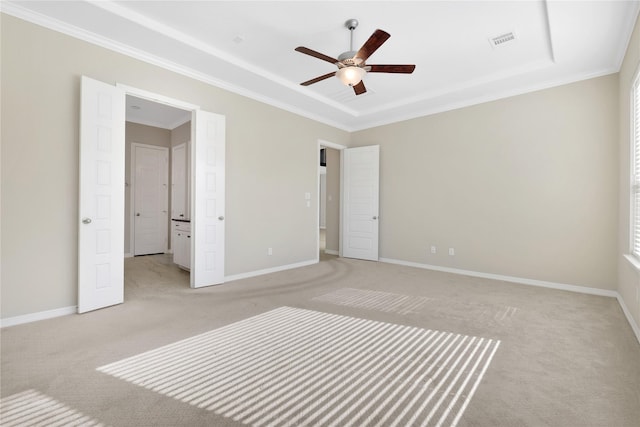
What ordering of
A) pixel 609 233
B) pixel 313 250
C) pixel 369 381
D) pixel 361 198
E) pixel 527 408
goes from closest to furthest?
1. pixel 527 408
2. pixel 369 381
3. pixel 609 233
4. pixel 313 250
5. pixel 361 198

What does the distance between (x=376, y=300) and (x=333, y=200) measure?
363cm

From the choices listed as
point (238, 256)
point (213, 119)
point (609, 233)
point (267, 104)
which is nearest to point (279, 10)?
point (213, 119)

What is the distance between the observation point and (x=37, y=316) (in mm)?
2812

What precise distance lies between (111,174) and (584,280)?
5.83 meters

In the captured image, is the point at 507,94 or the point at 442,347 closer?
the point at 442,347

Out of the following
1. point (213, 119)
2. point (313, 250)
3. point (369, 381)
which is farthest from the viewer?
point (313, 250)

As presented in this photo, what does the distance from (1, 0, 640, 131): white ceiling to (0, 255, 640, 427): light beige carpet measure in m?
2.83

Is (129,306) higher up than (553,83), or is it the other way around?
(553,83)

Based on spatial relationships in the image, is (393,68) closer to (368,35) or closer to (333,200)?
(368,35)

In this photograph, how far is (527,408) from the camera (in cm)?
164

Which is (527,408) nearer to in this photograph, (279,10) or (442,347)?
(442,347)

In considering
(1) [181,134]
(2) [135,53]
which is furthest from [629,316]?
(1) [181,134]

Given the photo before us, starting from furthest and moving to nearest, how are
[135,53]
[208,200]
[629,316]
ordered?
[208,200], [135,53], [629,316]

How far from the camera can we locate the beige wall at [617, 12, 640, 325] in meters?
2.76
